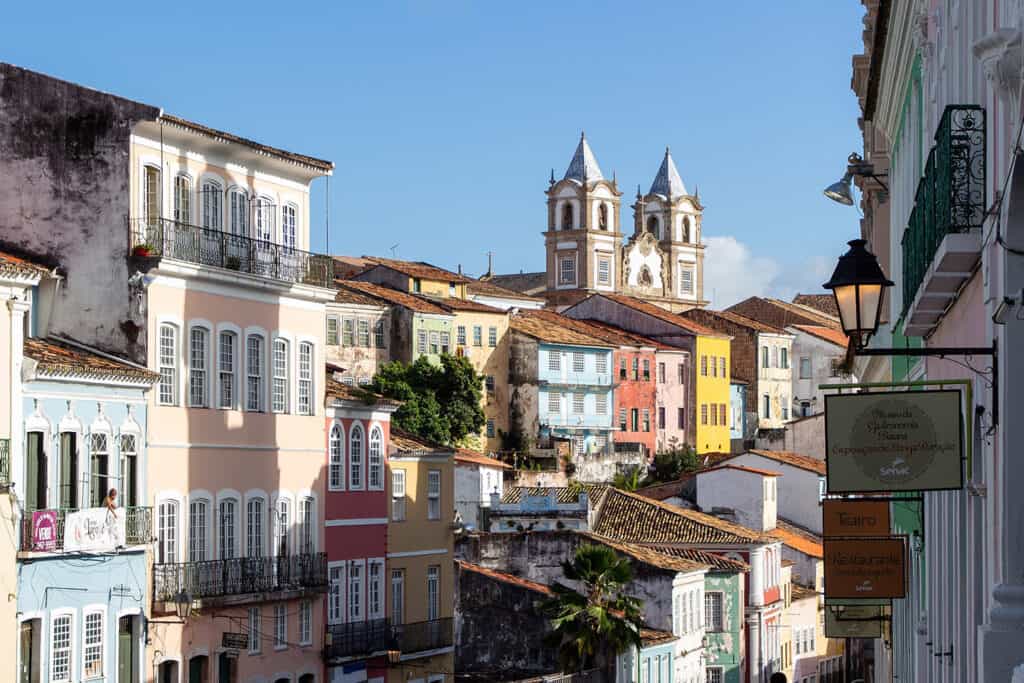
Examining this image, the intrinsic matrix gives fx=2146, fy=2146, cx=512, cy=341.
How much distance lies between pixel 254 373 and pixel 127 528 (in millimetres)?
6664

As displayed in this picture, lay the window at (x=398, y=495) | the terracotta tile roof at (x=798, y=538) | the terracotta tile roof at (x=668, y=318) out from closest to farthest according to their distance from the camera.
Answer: the window at (x=398, y=495)
the terracotta tile roof at (x=798, y=538)
the terracotta tile roof at (x=668, y=318)

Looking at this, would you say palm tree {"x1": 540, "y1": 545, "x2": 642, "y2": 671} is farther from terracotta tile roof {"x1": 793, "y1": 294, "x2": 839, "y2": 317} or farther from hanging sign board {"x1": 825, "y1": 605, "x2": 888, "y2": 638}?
terracotta tile roof {"x1": 793, "y1": 294, "x2": 839, "y2": 317}

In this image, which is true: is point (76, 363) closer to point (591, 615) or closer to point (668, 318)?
point (591, 615)

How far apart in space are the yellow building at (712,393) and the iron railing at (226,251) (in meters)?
71.9

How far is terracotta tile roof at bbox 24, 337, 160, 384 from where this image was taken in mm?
34156

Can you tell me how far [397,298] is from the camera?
96.7 metres

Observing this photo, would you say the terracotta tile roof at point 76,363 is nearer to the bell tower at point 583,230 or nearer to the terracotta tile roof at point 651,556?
the terracotta tile roof at point 651,556

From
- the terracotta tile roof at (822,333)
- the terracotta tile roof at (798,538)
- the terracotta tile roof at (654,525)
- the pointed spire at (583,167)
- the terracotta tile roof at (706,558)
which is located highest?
the pointed spire at (583,167)

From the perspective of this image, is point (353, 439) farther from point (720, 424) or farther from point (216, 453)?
point (720, 424)

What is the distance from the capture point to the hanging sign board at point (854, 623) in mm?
26281

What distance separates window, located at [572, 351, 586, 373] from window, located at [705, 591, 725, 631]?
36153 mm

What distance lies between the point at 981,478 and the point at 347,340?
79.8 m

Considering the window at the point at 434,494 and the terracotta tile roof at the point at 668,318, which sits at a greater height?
the terracotta tile roof at the point at 668,318

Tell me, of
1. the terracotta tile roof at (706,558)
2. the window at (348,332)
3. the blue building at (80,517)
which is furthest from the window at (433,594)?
the window at (348,332)
